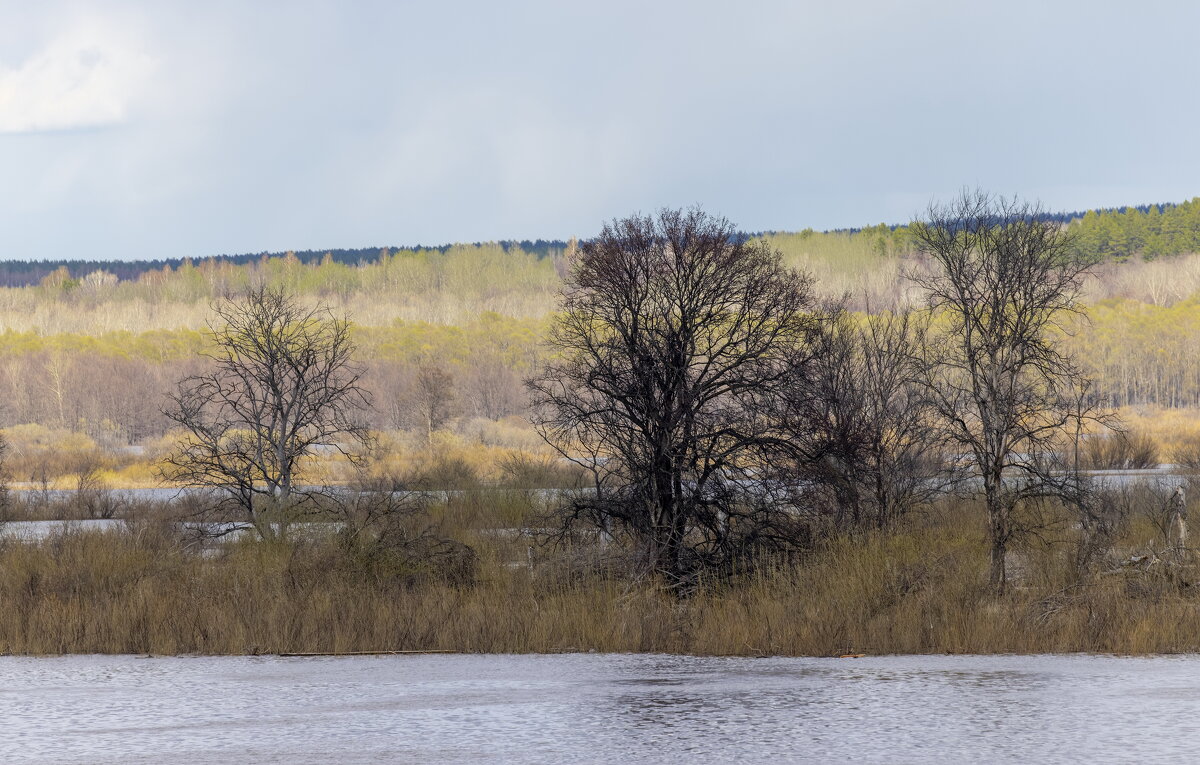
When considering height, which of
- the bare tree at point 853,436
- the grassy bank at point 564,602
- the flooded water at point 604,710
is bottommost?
the grassy bank at point 564,602

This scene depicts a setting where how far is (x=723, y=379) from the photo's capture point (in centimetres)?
2039

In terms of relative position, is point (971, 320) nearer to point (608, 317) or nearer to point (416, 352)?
point (608, 317)

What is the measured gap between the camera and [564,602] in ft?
53.5

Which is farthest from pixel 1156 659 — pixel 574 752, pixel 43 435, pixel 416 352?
pixel 416 352

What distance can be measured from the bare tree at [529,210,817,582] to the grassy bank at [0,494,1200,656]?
37.6 inches

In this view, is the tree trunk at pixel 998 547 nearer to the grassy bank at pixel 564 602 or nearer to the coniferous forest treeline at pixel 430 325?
the grassy bank at pixel 564 602

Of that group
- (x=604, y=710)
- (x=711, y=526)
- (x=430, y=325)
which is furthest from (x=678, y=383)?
(x=430, y=325)

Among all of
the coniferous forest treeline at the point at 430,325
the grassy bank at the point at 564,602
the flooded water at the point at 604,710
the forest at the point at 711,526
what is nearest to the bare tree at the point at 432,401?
the coniferous forest treeline at the point at 430,325

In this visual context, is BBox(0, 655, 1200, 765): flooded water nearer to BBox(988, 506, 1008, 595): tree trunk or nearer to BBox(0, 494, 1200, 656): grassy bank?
BBox(0, 494, 1200, 656): grassy bank

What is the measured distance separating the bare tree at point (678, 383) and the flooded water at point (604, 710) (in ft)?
19.9

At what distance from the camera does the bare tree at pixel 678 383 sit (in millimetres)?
19375

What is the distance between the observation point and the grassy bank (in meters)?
14.1

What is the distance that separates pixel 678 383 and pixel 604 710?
9980mm

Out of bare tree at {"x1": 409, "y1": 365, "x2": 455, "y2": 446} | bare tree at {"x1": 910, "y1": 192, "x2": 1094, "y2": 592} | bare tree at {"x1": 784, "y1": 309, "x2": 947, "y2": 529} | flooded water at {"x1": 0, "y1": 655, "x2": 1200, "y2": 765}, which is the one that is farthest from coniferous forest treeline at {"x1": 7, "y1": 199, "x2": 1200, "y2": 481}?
flooded water at {"x1": 0, "y1": 655, "x2": 1200, "y2": 765}
